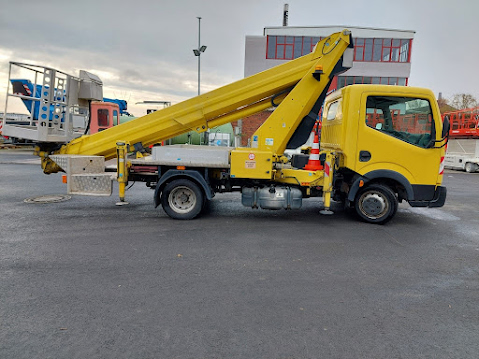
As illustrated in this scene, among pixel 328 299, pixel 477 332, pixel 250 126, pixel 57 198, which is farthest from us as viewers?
pixel 250 126

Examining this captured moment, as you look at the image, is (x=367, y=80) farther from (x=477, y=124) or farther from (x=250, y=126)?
(x=477, y=124)

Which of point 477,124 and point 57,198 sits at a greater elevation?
point 477,124

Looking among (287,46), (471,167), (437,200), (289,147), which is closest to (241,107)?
(289,147)

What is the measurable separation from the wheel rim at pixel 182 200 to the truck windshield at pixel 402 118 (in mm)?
3828

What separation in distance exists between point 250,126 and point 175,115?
22.9 m

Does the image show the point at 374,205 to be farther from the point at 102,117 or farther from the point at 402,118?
the point at 102,117

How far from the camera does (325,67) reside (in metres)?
6.96

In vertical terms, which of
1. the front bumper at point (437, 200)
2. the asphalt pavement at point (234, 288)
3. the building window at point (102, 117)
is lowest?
the asphalt pavement at point (234, 288)

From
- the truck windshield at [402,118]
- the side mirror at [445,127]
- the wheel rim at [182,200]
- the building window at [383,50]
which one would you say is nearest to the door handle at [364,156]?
the truck windshield at [402,118]

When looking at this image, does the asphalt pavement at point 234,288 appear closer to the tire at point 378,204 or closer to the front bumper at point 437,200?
the tire at point 378,204

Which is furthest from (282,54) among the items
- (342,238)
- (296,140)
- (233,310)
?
(233,310)

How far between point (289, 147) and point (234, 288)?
4.35m

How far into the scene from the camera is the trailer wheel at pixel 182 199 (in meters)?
6.87

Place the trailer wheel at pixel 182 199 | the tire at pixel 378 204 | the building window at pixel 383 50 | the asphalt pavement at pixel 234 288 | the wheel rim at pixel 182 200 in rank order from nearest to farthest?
the asphalt pavement at pixel 234 288, the tire at pixel 378 204, the trailer wheel at pixel 182 199, the wheel rim at pixel 182 200, the building window at pixel 383 50
